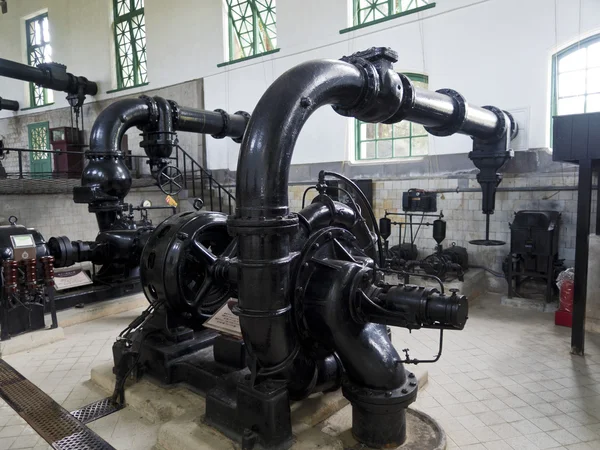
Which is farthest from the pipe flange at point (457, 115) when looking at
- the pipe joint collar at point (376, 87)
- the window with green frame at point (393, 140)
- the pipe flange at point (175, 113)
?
the pipe flange at point (175, 113)

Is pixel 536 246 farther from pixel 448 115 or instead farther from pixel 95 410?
pixel 95 410

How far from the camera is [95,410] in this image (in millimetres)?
2629

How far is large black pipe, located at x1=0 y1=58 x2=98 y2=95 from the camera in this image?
857 cm

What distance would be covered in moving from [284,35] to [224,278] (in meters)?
5.96

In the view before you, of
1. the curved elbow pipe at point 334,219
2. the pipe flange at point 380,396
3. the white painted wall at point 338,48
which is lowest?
the pipe flange at point 380,396

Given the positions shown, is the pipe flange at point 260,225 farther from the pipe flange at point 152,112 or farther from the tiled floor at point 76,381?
the pipe flange at point 152,112

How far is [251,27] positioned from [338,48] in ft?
7.02

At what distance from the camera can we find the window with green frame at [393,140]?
20.4 ft

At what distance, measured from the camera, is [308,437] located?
200 centimetres

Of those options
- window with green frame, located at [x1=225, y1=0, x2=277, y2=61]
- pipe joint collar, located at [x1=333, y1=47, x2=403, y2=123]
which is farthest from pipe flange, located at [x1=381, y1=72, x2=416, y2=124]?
window with green frame, located at [x1=225, y1=0, x2=277, y2=61]

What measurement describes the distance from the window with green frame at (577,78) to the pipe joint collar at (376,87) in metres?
3.48

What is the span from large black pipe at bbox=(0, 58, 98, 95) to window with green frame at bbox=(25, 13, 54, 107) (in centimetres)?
191

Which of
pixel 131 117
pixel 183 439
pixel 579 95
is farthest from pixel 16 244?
pixel 579 95

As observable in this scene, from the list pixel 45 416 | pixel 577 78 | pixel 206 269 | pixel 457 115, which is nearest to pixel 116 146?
pixel 206 269
